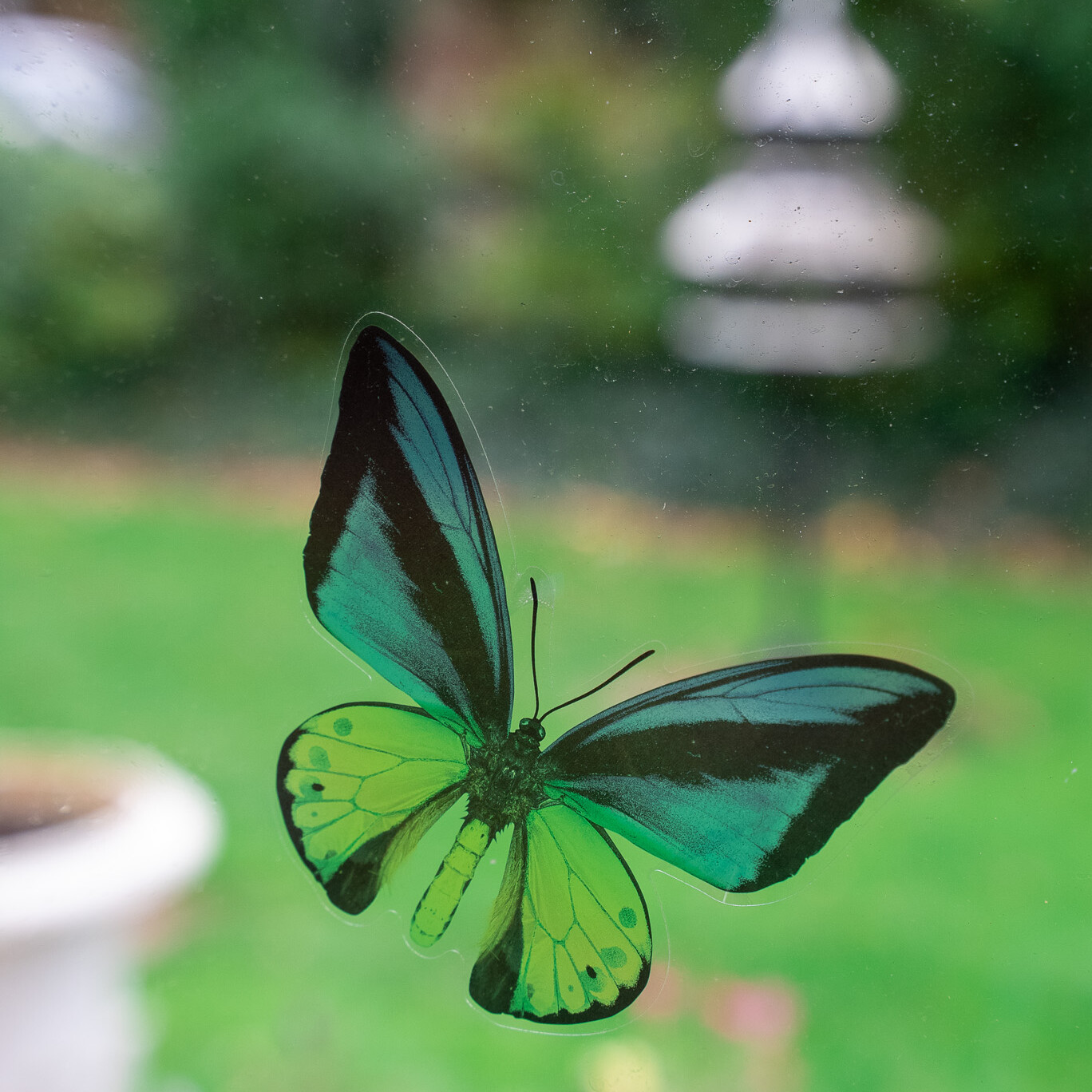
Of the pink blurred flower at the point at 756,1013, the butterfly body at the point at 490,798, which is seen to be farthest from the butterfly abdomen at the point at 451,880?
the pink blurred flower at the point at 756,1013

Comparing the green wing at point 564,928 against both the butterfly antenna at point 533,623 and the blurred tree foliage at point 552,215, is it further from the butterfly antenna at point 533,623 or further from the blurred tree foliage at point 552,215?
the blurred tree foliage at point 552,215

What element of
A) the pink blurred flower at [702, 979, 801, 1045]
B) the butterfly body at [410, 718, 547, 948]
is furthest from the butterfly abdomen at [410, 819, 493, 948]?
the pink blurred flower at [702, 979, 801, 1045]

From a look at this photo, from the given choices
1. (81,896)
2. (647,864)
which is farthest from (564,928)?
(81,896)

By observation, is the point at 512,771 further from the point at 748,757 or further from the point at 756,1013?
the point at 756,1013

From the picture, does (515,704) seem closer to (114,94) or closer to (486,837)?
(486,837)

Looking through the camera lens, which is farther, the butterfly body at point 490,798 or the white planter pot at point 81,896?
the white planter pot at point 81,896

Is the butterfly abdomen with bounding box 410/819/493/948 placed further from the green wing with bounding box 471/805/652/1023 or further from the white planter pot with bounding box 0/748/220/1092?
the white planter pot with bounding box 0/748/220/1092

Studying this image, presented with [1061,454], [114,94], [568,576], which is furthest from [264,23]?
[1061,454]
